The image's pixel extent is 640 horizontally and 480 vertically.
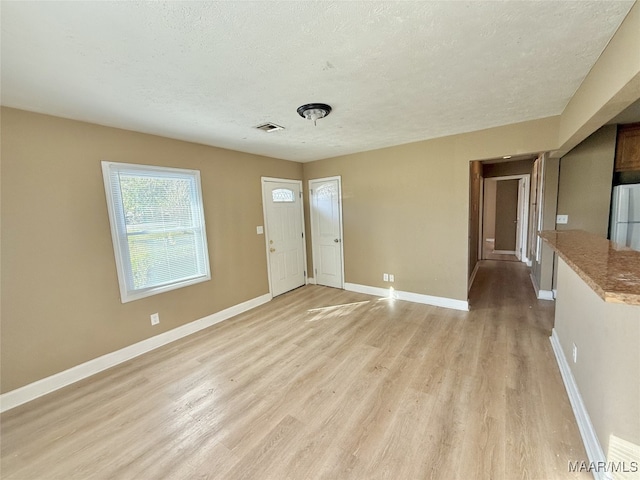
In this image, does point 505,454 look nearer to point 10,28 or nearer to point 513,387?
point 513,387

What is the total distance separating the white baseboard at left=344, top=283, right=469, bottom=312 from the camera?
11.9 ft

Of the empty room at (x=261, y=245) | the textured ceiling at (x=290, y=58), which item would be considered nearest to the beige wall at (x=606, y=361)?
the empty room at (x=261, y=245)

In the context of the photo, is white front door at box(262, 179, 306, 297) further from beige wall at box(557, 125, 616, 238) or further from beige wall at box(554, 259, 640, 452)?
beige wall at box(557, 125, 616, 238)

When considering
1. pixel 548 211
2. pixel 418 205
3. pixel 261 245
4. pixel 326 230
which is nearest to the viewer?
pixel 548 211

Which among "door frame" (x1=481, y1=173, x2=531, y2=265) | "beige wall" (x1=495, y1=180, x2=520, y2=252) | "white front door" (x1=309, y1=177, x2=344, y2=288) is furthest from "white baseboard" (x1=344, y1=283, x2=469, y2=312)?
"beige wall" (x1=495, y1=180, x2=520, y2=252)

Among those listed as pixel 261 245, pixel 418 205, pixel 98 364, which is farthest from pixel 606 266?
pixel 98 364

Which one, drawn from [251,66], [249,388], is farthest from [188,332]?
[251,66]

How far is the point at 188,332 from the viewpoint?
10.6 ft

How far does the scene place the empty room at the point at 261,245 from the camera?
52.9 inches

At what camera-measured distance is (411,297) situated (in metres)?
4.03

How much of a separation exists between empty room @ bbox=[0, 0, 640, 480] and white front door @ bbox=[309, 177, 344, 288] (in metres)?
0.82

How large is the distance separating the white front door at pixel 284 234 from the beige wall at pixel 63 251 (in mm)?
1442

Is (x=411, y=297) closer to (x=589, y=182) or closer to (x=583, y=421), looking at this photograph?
(x=583, y=421)

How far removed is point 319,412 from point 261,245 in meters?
2.79
